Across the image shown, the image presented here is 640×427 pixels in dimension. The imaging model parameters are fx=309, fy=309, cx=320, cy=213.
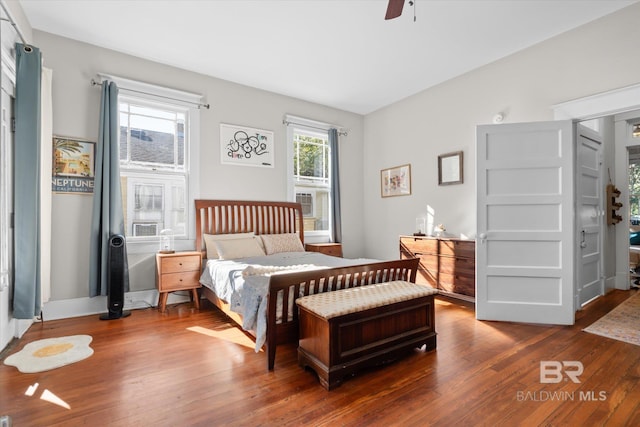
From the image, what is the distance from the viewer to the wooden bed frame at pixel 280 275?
2285mm

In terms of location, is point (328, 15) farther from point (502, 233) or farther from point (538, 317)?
point (538, 317)

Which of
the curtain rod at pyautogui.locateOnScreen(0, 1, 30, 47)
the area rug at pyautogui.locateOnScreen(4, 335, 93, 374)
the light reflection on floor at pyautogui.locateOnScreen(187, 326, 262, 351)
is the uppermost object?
the curtain rod at pyautogui.locateOnScreen(0, 1, 30, 47)

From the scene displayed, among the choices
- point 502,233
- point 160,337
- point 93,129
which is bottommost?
Result: point 160,337

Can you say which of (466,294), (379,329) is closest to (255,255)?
(379,329)

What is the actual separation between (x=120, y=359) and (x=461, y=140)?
4.57m

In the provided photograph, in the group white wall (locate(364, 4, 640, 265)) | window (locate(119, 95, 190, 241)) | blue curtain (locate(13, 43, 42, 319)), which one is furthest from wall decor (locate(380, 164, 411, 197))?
blue curtain (locate(13, 43, 42, 319))

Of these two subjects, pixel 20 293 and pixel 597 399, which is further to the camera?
pixel 20 293

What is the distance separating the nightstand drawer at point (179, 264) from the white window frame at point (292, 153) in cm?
185

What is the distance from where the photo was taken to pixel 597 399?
6.16 feet

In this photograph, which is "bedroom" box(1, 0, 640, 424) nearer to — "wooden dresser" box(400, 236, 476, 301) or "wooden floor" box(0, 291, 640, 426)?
"wooden dresser" box(400, 236, 476, 301)

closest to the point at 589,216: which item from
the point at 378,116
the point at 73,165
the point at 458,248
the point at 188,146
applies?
the point at 458,248

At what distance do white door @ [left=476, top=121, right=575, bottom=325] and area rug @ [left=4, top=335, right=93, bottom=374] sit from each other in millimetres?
3784

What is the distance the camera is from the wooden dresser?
3.75m

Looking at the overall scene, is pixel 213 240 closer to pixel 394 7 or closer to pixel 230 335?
pixel 230 335
